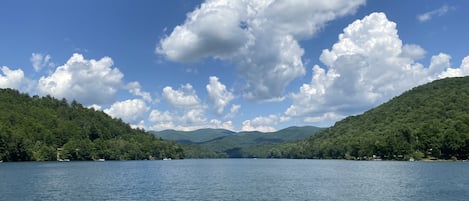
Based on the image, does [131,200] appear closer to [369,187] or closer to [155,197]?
[155,197]

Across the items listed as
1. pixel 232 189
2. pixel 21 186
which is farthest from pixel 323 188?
pixel 21 186

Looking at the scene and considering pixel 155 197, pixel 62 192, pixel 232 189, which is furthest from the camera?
pixel 232 189

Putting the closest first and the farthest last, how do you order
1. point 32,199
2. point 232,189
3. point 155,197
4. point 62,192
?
point 32,199, point 155,197, point 62,192, point 232,189

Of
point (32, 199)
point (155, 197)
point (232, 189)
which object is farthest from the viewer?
point (232, 189)

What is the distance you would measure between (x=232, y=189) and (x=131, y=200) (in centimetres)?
2147

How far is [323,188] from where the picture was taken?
81312 mm

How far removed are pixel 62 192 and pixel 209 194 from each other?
24490mm

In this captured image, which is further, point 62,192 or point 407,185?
point 407,185

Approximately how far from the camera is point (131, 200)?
6488cm

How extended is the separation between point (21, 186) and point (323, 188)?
5548 centimetres

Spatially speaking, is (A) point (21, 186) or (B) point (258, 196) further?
(A) point (21, 186)

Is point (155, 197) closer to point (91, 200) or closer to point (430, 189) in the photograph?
point (91, 200)

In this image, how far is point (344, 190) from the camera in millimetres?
76938

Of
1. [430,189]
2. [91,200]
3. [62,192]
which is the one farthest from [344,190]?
[62,192]
